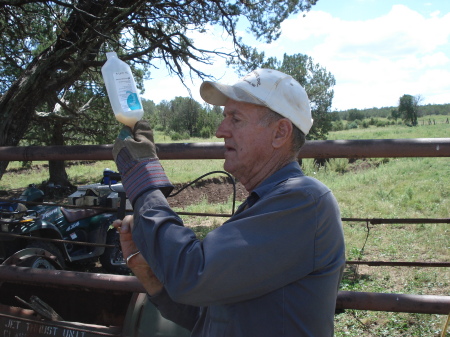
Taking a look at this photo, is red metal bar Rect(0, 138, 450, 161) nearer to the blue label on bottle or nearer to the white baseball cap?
the blue label on bottle

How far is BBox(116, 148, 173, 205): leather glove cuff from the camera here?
1370mm

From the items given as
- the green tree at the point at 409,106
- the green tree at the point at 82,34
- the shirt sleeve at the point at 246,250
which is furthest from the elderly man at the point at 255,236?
the green tree at the point at 409,106

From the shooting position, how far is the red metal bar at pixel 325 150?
188 cm

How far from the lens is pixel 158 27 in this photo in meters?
7.56

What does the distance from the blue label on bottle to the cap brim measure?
273mm

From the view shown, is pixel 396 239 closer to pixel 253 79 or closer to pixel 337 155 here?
pixel 337 155

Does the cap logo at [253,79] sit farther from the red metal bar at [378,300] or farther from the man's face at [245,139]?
the red metal bar at [378,300]

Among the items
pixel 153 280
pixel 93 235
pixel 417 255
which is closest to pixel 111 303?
pixel 153 280

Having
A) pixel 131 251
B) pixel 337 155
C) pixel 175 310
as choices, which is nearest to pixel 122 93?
pixel 131 251

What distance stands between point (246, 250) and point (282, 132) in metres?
0.42

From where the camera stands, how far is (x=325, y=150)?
6.52 feet

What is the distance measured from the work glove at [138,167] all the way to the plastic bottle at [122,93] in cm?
16

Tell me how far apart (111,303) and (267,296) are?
1.98 m

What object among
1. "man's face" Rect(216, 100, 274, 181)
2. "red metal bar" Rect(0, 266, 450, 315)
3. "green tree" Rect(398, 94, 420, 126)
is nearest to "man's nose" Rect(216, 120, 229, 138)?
"man's face" Rect(216, 100, 274, 181)
